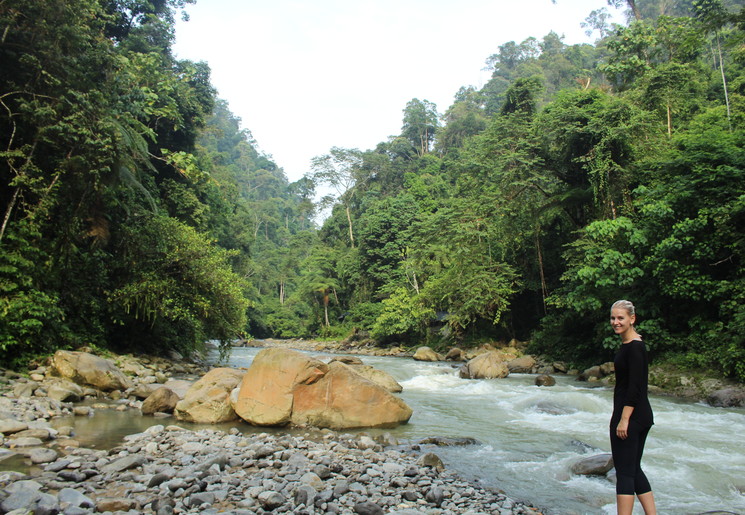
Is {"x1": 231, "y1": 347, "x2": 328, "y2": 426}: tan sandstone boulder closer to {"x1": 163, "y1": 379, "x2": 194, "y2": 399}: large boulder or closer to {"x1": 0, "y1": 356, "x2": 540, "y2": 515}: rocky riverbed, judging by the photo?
{"x1": 0, "y1": 356, "x2": 540, "y2": 515}: rocky riverbed

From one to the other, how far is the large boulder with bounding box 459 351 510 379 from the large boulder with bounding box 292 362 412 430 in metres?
7.45

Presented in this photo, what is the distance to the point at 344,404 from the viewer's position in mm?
8086

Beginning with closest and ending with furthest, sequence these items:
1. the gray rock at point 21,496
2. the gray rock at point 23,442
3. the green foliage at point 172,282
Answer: the gray rock at point 21,496
the gray rock at point 23,442
the green foliage at point 172,282

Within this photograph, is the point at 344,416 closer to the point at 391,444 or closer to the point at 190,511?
the point at 391,444

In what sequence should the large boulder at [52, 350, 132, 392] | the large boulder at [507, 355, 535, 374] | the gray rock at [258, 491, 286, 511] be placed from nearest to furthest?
the gray rock at [258, 491, 286, 511]
the large boulder at [52, 350, 132, 392]
the large boulder at [507, 355, 535, 374]

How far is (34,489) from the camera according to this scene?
399 cm

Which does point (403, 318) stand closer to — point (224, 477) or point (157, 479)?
point (224, 477)

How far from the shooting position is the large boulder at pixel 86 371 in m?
9.41

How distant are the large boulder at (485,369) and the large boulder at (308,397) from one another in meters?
7.44

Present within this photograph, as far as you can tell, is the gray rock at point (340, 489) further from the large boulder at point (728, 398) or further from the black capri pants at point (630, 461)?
the large boulder at point (728, 398)

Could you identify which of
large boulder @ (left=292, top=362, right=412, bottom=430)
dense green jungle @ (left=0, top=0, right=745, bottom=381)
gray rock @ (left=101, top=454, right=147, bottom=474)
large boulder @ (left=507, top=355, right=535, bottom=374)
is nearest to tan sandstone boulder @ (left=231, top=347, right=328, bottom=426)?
large boulder @ (left=292, top=362, right=412, bottom=430)

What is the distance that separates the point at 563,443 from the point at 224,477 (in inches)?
205

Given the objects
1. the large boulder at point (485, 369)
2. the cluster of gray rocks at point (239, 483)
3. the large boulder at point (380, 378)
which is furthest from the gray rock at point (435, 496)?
the large boulder at point (485, 369)

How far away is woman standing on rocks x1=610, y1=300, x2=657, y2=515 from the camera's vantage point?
3.38m
